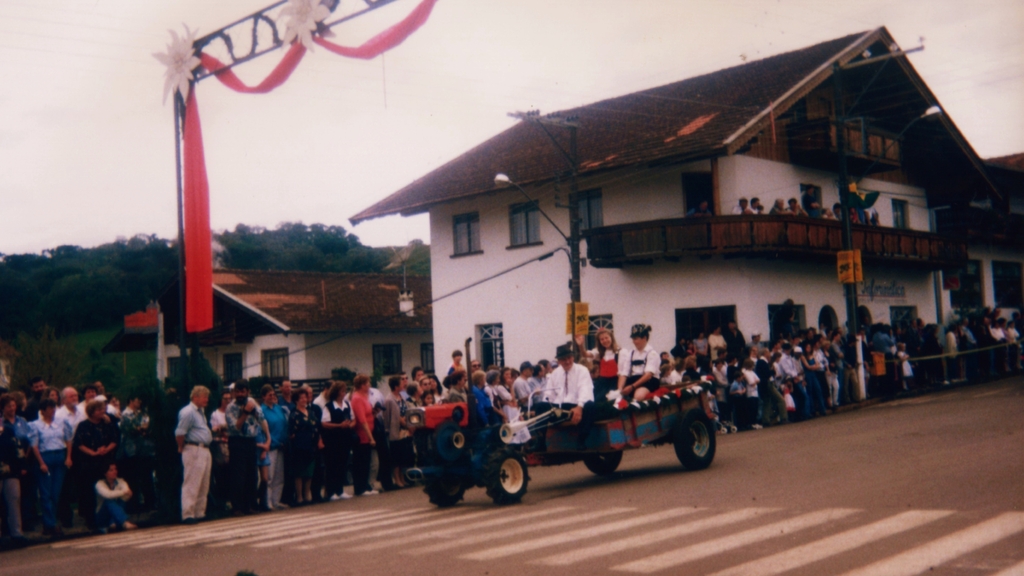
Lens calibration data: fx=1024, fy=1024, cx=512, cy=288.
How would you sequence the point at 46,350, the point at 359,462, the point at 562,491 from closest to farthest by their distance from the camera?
the point at 562,491, the point at 359,462, the point at 46,350

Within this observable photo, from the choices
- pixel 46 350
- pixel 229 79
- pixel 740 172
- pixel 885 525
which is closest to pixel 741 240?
pixel 740 172

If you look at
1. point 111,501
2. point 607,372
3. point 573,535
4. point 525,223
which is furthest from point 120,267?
point 573,535

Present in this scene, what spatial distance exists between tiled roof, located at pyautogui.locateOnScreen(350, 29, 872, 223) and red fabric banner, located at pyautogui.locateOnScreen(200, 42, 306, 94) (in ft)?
48.5


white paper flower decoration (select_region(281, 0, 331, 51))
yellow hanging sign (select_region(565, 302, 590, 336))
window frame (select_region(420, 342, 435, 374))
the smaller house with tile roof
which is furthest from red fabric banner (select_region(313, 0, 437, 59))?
window frame (select_region(420, 342, 435, 374))

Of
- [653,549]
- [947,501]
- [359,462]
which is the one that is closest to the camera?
[653,549]

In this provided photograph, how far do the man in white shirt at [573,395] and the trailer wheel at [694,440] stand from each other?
141cm

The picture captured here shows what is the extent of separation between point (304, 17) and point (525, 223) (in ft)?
68.0

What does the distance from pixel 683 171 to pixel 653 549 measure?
2171cm

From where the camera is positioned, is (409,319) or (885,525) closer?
(885,525)

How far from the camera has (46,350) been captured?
1361 inches

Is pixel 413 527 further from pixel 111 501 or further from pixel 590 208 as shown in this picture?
pixel 590 208

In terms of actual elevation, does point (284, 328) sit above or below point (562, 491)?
above

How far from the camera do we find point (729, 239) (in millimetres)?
27109

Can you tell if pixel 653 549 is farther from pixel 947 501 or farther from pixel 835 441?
pixel 835 441
